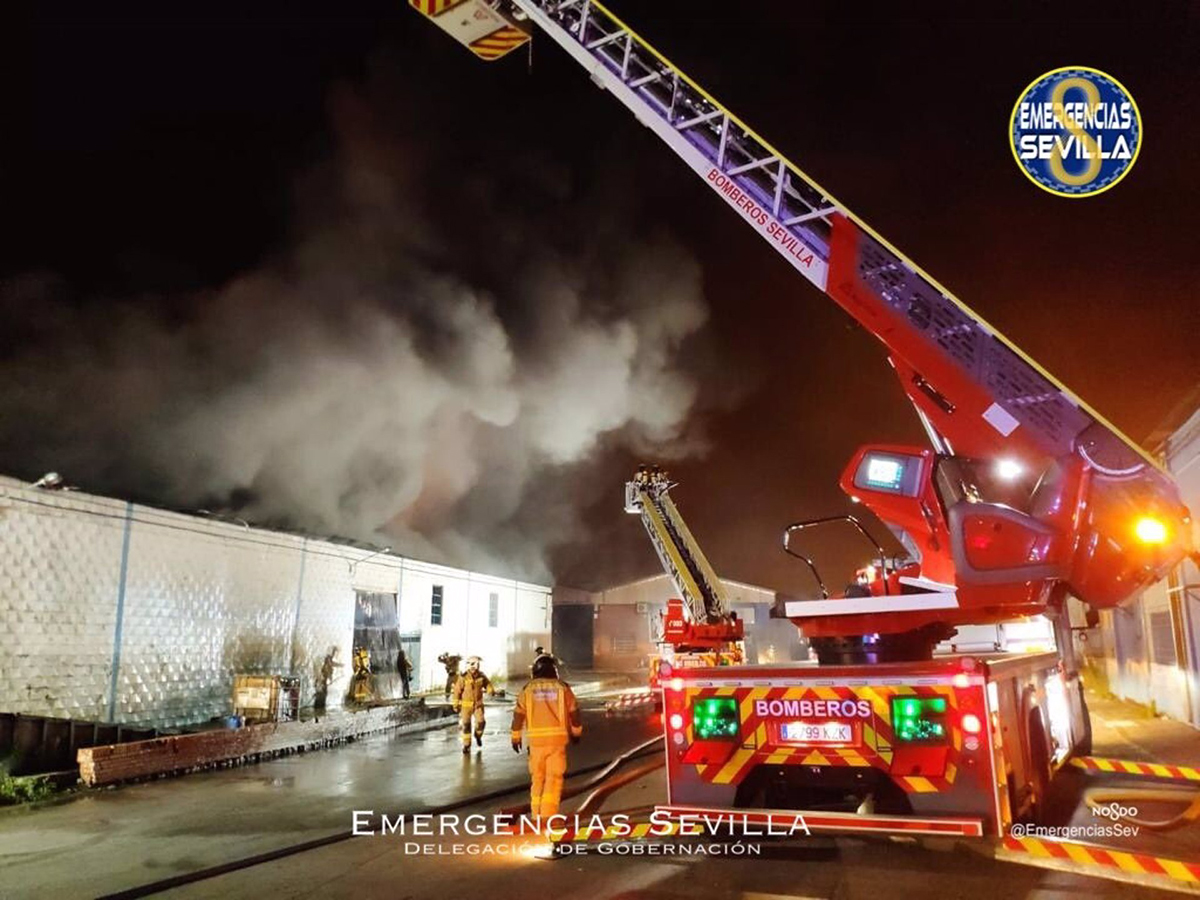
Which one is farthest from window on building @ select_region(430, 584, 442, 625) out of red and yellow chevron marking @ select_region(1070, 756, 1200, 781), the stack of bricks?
red and yellow chevron marking @ select_region(1070, 756, 1200, 781)

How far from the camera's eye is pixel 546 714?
5.77 meters

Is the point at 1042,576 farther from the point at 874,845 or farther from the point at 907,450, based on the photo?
the point at 874,845

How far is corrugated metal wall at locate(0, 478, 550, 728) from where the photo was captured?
8.76m

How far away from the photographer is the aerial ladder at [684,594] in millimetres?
14078

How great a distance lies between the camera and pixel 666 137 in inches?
299

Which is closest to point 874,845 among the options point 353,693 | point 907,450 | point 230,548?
point 907,450

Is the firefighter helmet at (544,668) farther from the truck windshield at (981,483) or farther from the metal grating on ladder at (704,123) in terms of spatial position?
the metal grating on ladder at (704,123)

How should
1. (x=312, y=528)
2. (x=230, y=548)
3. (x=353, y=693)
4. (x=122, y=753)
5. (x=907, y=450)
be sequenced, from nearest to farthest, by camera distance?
(x=907, y=450) → (x=122, y=753) → (x=230, y=548) → (x=353, y=693) → (x=312, y=528)

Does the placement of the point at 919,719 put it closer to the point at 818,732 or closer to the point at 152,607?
the point at 818,732

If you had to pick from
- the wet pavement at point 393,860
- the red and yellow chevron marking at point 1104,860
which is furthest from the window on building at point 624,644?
the red and yellow chevron marking at point 1104,860

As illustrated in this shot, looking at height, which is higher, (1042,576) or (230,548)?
(230,548)

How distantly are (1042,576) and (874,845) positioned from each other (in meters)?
2.42

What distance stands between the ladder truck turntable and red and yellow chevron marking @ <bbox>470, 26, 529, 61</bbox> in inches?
217

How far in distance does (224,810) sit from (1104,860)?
6.66 m
